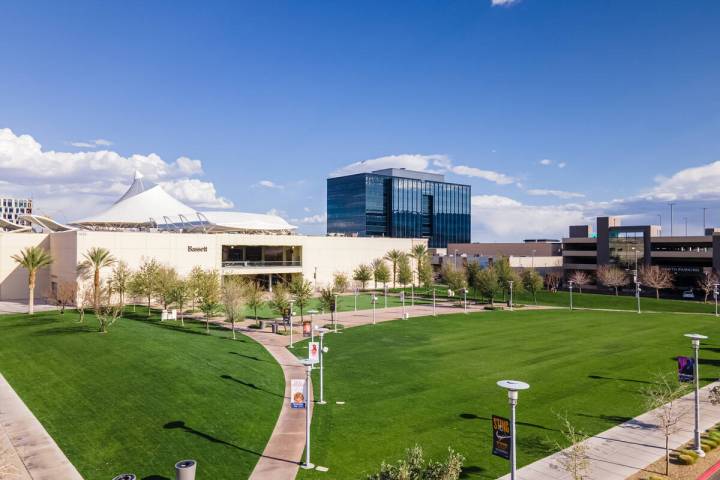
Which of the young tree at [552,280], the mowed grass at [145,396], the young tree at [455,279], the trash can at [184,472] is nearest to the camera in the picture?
the trash can at [184,472]

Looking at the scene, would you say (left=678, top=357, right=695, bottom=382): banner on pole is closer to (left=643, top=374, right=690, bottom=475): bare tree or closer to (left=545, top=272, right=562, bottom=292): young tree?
Answer: (left=643, top=374, right=690, bottom=475): bare tree

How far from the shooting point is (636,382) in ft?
93.8

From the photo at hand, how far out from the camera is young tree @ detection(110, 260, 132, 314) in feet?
177

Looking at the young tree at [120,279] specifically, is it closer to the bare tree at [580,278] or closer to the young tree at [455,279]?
the young tree at [455,279]

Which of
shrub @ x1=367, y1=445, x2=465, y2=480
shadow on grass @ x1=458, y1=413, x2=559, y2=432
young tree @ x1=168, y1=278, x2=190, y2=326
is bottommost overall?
shadow on grass @ x1=458, y1=413, x2=559, y2=432

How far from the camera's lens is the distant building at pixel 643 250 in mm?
85812

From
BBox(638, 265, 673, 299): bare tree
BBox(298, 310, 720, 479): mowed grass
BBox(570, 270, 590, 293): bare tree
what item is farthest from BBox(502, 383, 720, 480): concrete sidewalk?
BBox(570, 270, 590, 293): bare tree

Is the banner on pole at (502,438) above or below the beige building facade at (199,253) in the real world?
below

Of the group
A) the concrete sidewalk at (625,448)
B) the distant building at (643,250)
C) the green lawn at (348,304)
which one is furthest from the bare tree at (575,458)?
the distant building at (643,250)

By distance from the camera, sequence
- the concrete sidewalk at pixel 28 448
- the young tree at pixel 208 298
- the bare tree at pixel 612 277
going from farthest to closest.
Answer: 1. the bare tree at pixel 612 277
2. the young tree at pixel 208 298
3. the concrete sidewalk at pixel 28 448

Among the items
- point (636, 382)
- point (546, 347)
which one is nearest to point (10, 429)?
point (636, 382)

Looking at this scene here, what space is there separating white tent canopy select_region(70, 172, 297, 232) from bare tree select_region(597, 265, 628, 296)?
2363 inches

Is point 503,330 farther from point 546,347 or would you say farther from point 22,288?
point 22,288

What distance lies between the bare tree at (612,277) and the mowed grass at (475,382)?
3450 centimetres
